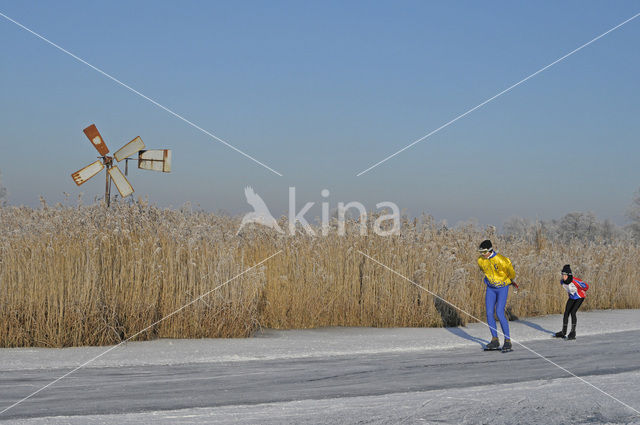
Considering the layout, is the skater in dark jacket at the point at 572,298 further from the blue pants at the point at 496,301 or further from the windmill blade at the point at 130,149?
the windmill blade at the point at 130,149

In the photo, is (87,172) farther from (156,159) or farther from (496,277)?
(496,277)

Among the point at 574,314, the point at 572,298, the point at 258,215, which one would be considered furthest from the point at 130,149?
the point at 574,314

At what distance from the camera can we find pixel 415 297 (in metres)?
13.6

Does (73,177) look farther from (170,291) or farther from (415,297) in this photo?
(415,297)

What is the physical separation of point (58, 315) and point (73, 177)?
11.6 m

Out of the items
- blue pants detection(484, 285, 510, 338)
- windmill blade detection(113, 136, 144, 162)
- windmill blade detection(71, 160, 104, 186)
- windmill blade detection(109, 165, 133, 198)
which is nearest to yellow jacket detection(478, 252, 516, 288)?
blue pants detection(484, 285, 510, 338)

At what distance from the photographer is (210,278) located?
1149 centimetres

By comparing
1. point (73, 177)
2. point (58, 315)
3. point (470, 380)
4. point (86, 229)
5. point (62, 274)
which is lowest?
point (470, 380)

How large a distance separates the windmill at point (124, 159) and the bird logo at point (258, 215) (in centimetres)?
469

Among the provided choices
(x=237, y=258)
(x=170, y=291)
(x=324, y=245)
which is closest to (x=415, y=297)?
(x=324, y=245)

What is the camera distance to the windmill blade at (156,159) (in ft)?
69.7

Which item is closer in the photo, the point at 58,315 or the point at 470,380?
the point at 470,380

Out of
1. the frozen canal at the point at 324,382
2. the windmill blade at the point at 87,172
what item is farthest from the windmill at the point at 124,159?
the frozen canal at the point at 324,382

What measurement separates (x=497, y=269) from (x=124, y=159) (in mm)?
14729
